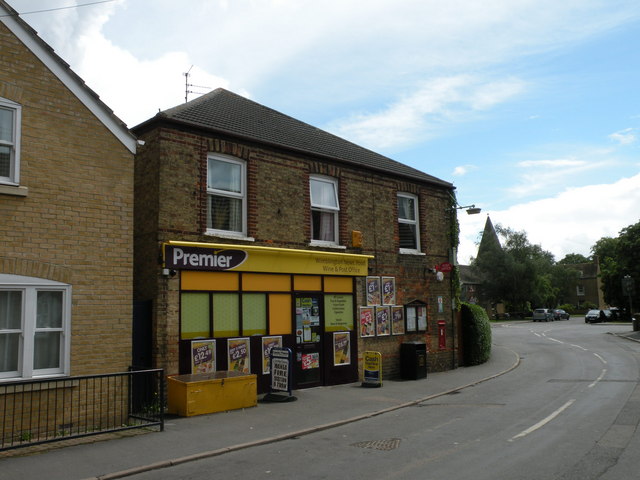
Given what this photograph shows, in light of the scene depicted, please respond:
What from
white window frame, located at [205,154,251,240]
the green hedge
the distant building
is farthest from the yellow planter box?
the distant building

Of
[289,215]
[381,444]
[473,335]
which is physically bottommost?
[381,444]

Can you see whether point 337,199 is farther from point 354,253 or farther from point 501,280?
point 501,280

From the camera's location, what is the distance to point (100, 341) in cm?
1006

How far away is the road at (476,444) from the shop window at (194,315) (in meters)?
3.98

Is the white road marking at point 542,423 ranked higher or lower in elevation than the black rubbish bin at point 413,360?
lower

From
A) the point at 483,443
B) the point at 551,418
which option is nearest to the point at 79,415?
the point at 483,443

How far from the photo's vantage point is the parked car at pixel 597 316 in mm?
56594

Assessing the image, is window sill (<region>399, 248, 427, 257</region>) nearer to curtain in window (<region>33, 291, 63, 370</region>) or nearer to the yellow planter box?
the yellow planter box

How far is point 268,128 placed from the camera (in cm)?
1505

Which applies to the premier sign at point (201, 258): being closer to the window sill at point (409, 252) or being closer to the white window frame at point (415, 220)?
the window sill at point (409, 252)

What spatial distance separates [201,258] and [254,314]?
2.05 metres

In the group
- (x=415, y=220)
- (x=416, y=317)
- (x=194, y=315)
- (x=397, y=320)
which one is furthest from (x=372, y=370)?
(x=415, y=220)

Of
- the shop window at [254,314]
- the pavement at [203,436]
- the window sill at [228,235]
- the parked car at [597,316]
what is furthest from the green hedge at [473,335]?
the parked car at [597,316]

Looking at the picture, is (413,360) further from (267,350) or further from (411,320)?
(267,350)
